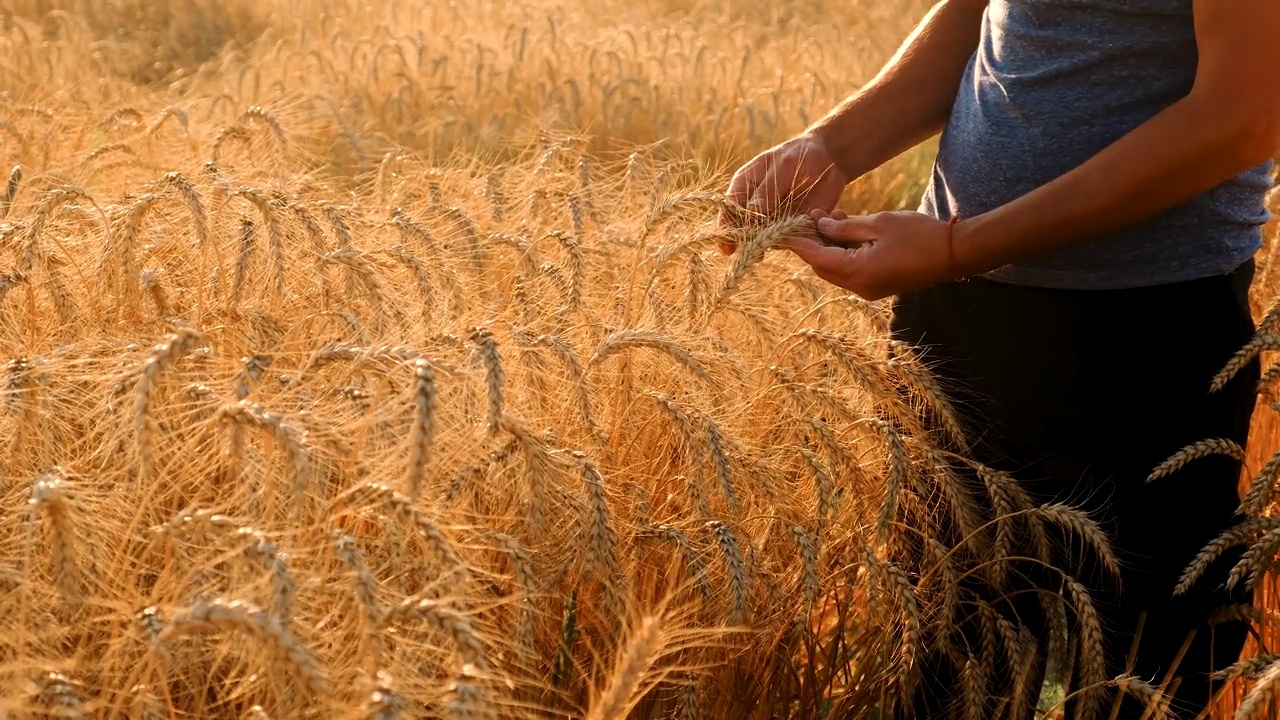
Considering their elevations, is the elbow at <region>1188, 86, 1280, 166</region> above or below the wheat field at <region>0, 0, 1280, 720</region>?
above

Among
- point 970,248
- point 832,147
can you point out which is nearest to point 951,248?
point 970,248

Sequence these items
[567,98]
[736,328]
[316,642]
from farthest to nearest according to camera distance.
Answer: [567,98]
[736,328]
[316,642]

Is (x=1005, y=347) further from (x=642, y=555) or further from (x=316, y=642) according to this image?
(x=316, y=642)

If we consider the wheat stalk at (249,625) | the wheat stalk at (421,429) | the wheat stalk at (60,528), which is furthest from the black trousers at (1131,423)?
the wheat stalk at (60,528)

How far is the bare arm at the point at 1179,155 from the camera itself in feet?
4.24

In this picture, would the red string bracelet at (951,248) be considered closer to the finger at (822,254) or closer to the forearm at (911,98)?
the finger at (822,254)

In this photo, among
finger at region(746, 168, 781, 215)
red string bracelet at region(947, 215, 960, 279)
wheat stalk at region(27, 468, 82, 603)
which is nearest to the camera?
wheat stalk at region(27, 468, 82, 603)

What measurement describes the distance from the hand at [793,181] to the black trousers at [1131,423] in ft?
0.84

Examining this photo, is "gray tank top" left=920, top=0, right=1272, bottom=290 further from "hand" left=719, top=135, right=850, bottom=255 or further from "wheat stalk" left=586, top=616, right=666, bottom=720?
"wheat stalk" left=586, top=616, right=666, bottom=720

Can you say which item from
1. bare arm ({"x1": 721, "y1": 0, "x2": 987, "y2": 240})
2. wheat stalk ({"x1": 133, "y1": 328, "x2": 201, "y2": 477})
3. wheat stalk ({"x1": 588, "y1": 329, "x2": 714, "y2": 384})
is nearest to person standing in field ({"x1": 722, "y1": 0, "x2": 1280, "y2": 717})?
bare arm ({"x1": 721, "y1": 0, "x2": 987, "y2": 240})

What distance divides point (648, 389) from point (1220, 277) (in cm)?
77

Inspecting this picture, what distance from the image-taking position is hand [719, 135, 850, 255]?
177cm

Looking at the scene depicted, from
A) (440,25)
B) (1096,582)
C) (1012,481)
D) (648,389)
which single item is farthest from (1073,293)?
(440,25)

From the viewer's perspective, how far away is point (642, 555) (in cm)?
158
